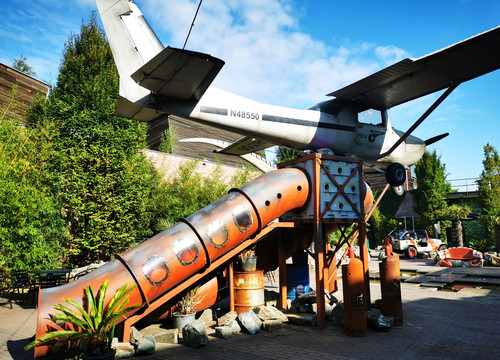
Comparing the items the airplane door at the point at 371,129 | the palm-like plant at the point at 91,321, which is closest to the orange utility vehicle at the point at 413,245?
the airplane door at the point at 371,129

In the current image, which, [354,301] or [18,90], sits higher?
[18,90]

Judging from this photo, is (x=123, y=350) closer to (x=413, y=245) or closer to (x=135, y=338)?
(x=135, y=338)

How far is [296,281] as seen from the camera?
38.5ft

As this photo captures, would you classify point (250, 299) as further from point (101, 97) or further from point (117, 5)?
point (101, 97)

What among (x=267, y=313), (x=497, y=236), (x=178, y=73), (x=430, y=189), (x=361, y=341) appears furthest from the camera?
(x=430, y=189)

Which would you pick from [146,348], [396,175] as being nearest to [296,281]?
[396,175]

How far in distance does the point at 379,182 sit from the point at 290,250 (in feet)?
110

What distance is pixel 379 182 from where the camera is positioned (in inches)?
1624

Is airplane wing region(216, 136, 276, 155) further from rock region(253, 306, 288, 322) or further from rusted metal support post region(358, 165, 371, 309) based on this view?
rock region(253, 306, 288, 322)

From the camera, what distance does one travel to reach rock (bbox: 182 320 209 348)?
7.57m

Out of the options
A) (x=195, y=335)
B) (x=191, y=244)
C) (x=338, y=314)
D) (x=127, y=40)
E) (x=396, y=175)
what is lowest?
(x=338, y=314)

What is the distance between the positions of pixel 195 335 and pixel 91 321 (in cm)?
235

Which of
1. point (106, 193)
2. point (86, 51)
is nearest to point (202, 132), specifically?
point (86, 51)

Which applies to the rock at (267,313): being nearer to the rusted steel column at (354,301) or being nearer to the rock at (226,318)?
the rock at (226,318)
